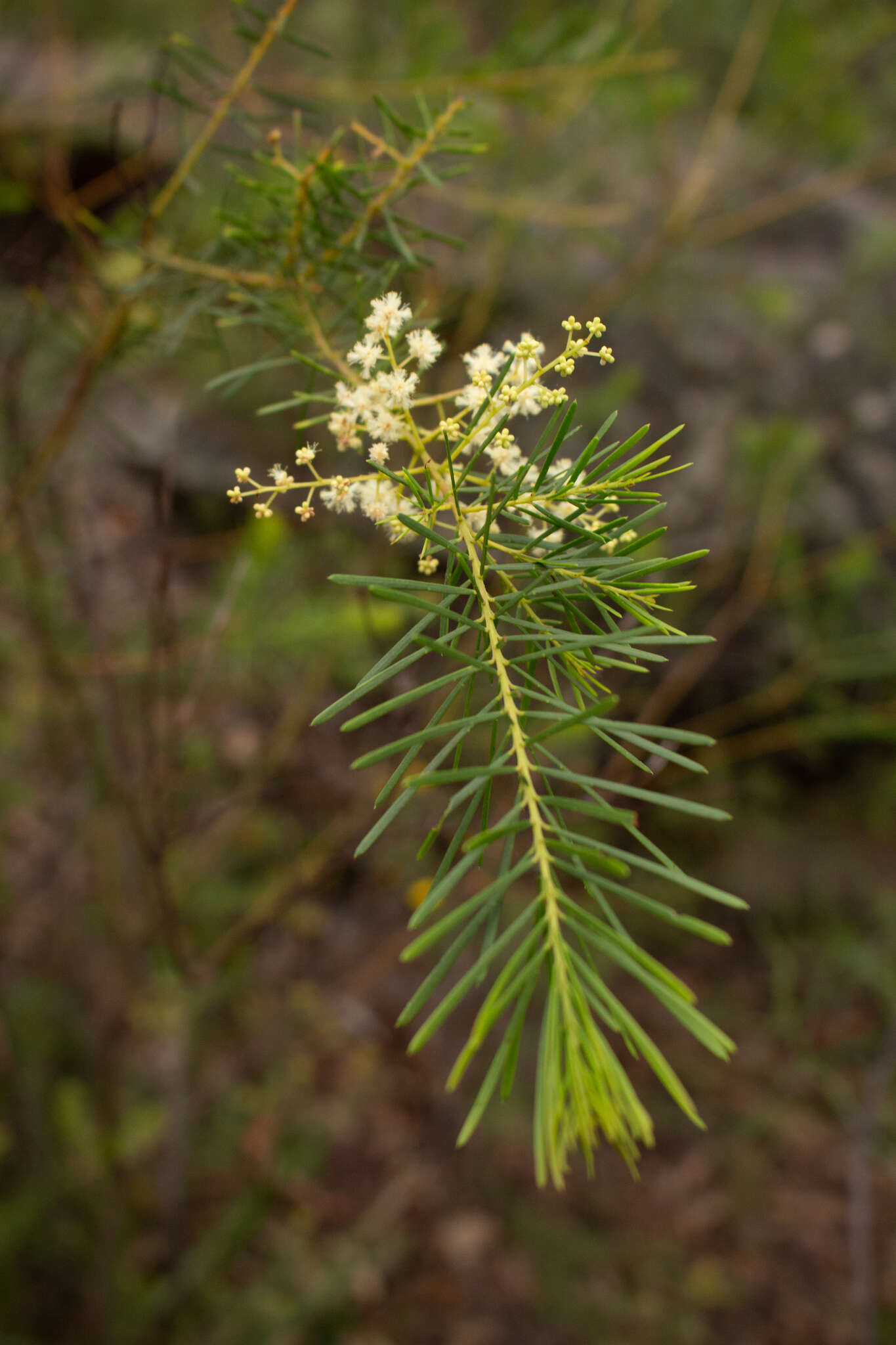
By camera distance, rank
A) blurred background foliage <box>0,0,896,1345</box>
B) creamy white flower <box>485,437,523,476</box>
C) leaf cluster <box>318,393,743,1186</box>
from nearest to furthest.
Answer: leaf cluster <box>318,393,743,1186</box> → creamy white flower <box>485,437,523,476</box> → blurred background foliage <box>0,0,896,1345</box>

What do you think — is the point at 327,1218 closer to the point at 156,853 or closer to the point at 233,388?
the point at 156,853

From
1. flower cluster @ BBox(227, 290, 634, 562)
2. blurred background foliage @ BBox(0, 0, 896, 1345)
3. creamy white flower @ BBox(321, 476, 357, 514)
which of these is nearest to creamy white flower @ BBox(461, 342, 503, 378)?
flower cluster @ BBox(227, 290, 634, 562)

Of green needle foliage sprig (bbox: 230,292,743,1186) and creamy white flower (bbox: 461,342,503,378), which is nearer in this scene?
green needle foliage sprig (bbox: 230,292,743,1186)

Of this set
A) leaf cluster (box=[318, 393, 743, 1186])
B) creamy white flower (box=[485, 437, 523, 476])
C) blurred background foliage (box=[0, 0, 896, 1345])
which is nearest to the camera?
leaf cluster (box=[318, 393, 743, 1186])

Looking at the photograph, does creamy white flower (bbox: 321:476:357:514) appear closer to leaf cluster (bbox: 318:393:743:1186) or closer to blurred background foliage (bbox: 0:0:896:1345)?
leaf cluster (bbox: 318:393:743:1186)

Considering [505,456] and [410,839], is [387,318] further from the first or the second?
[410,839]

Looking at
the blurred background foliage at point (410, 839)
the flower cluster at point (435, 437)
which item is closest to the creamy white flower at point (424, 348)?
the flower cluster at point (435, 437)

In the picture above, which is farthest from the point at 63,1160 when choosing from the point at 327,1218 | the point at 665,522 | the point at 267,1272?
the point at 665,522

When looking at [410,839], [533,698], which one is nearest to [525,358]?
[533,698]

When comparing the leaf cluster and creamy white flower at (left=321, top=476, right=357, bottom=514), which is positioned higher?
creamy white flower at (left=321, top=476, right=357, bottom=514)
